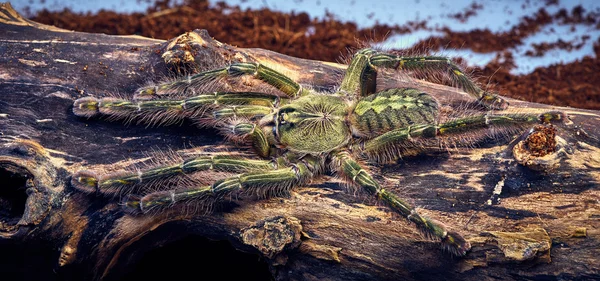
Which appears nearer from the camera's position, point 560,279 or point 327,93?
point 560,279

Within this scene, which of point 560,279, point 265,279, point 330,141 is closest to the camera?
point 560,279

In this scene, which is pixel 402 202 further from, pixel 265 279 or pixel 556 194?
pixel 265 279

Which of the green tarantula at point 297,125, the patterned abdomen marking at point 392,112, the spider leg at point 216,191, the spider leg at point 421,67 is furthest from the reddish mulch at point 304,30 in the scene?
the spider leg at point 216,191

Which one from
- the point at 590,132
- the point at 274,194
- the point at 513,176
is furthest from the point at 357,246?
the point at 590,132

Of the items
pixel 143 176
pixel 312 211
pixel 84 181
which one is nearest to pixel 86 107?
pixel 84 181

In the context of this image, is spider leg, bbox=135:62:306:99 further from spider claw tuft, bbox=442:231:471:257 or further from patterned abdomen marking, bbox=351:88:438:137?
spider claw tuft, bbox=442:231:471:257

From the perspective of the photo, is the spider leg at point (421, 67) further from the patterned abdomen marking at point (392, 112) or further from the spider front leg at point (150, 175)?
the spider front leg at point (150, 175)

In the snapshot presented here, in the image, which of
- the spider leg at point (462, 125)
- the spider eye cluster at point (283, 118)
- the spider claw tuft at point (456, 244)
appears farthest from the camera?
the spider eye cluster at point (283, 118)

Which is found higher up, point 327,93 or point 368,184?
point 327,93
